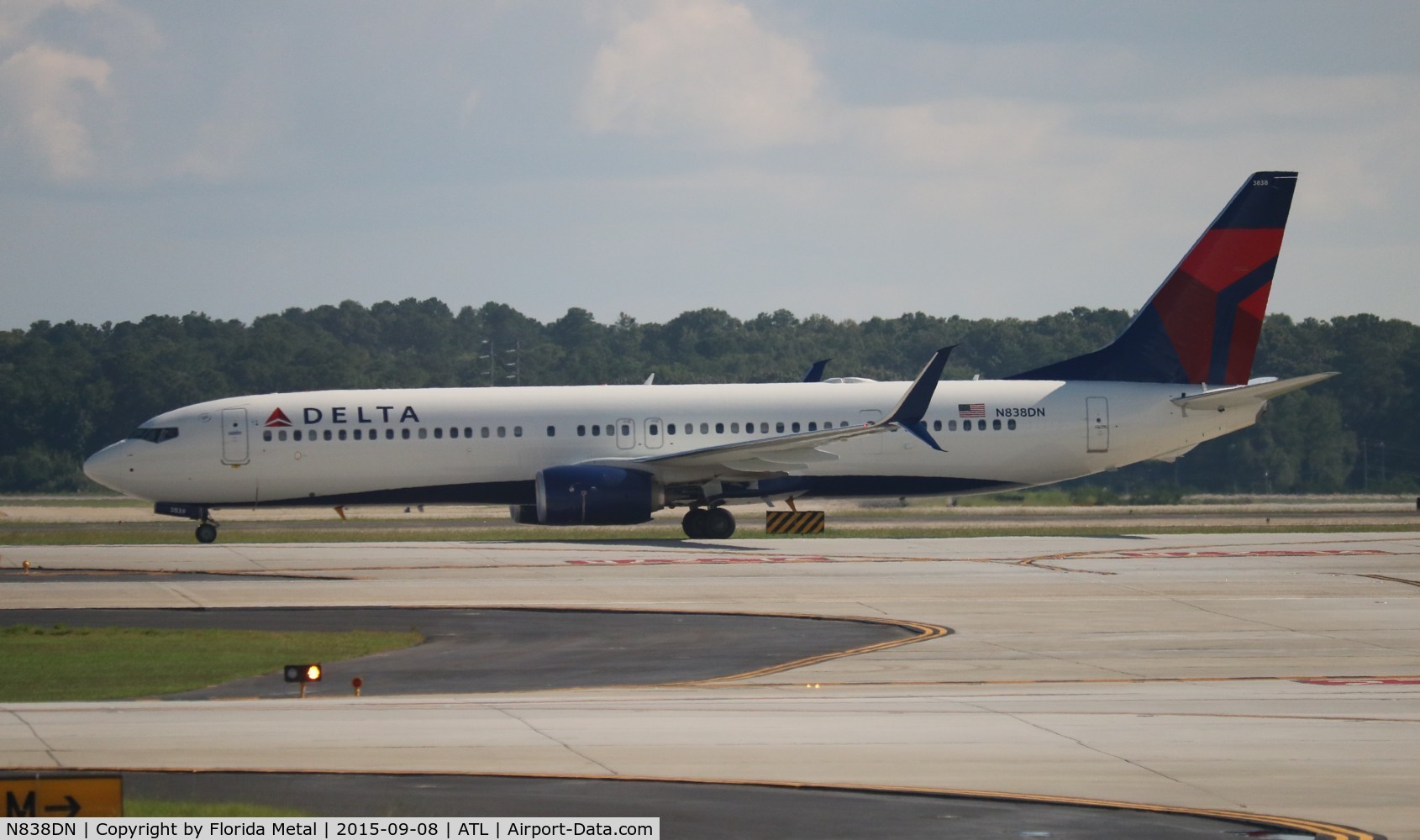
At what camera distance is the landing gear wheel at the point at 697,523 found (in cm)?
4084

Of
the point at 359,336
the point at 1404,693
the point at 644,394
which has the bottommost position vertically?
the point at 1404,693

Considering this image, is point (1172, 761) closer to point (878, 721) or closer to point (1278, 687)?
point (878, 721)

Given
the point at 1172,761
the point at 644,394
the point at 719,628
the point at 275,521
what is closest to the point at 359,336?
the point at 275,521

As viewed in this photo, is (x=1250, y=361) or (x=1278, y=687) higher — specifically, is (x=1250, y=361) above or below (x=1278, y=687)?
above

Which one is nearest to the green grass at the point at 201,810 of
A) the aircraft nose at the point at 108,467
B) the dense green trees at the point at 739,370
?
the aircraft nose at the point at 108,467

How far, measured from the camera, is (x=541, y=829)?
10328 millimetres

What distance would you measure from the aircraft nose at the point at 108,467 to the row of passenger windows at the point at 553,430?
0.70 m

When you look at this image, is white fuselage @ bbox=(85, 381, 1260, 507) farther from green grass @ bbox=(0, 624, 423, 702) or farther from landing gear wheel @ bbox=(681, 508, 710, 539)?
green grass @ bbox=(0, 624, 423, 702)

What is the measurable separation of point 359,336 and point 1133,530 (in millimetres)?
119645

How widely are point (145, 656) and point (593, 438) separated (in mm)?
20518

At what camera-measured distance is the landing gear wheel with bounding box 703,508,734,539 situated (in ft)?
134

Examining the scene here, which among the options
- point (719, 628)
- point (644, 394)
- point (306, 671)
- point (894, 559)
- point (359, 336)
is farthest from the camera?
point (359, 336)

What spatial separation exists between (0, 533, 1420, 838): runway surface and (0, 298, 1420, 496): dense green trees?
41.6 m

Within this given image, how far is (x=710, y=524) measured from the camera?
134ft
